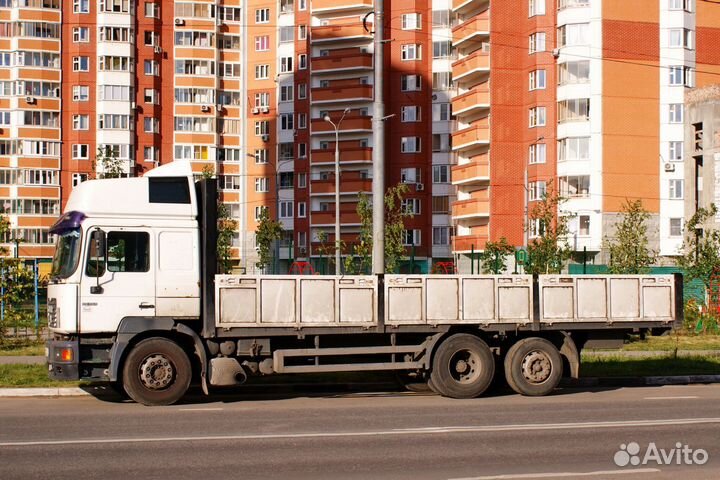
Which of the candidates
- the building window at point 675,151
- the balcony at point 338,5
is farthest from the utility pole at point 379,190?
the balcony at point 338,5

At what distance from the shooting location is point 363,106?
290ft

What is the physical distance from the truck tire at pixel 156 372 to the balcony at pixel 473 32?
65933 mm

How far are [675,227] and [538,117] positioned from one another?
12.5 metres

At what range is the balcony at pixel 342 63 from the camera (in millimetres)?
87188

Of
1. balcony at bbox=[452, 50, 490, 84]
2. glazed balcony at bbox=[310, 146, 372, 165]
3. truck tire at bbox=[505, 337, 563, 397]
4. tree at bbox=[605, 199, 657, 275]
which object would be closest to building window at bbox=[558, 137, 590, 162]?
balcony at bbox=[452, 50, 490, 84]

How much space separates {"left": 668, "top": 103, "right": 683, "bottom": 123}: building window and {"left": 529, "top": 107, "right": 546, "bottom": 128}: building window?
346 inches

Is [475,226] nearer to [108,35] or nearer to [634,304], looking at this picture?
[108,35]

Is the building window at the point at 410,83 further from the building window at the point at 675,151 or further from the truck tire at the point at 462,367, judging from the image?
the truck tire at the point at 462,367

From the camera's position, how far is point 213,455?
1198 cm

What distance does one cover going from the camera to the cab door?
1648cm

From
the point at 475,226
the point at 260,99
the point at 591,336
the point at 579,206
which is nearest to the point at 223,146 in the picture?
the point at 260,99

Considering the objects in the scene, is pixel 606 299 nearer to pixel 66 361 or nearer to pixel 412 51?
pixel 66 361

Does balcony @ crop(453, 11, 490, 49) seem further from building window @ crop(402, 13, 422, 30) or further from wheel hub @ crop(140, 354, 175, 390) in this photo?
wheel hub @ crop(140, 354, 175, 390)

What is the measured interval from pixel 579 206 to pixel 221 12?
137 feet
